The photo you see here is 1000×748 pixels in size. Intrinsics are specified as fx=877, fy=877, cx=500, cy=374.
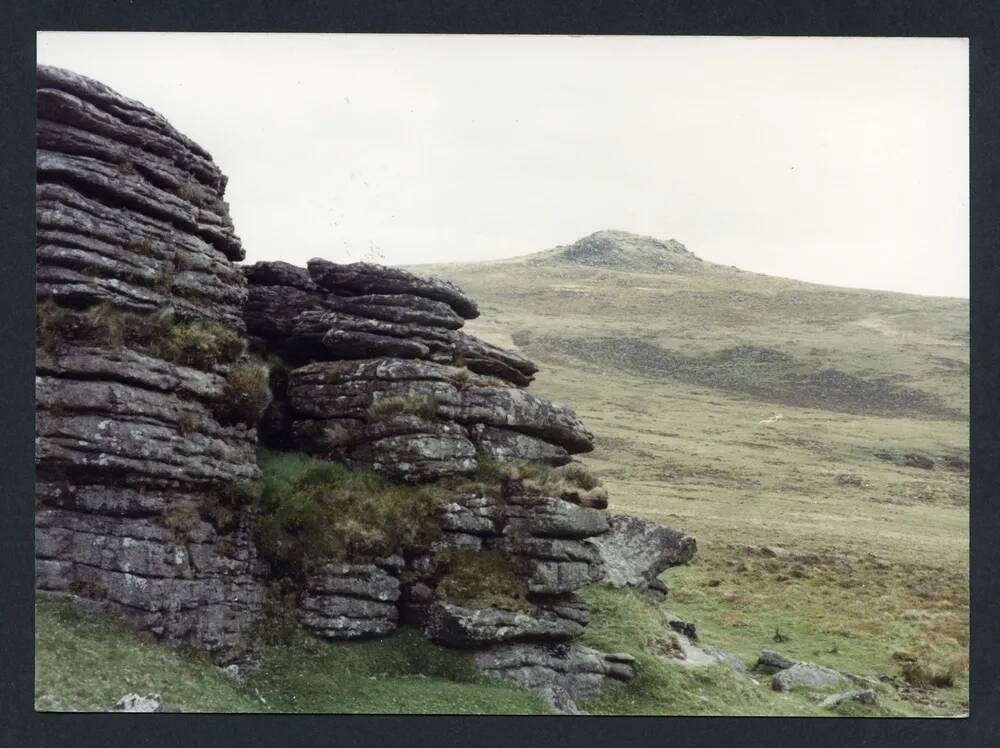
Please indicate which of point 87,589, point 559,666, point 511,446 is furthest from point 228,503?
point 559,666

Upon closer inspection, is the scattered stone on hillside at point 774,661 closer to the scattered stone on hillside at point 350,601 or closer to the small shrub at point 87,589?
the scattered stone on hillside at point 350,601

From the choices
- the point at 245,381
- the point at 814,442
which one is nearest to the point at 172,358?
the point at 245,381

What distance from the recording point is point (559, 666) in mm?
19797

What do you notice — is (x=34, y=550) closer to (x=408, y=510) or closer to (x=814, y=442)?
(x=408, y=510)

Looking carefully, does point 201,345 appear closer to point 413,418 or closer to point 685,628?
point 413,418

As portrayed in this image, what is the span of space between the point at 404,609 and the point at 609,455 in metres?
57.4

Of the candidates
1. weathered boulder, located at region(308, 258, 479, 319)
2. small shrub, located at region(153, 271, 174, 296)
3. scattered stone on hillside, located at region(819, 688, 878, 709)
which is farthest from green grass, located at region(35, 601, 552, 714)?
weathered boulder, located at region(308, 258, 479, 319)

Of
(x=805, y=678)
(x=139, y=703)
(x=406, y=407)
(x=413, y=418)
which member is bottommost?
(x=805, y=678)

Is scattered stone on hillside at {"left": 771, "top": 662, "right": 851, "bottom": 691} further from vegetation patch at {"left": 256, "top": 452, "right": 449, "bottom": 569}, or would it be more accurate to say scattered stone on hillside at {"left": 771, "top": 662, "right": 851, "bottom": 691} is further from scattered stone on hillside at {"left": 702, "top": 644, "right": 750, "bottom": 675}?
vegetation patch at {"left": 256, "top": 452, "right": 449, "bottom": 569}

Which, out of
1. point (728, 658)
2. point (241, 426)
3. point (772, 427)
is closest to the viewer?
point (241, 426)

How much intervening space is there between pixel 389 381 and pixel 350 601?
5293 millimetres

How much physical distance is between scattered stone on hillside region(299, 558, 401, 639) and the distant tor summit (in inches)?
6245

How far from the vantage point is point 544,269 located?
173625 millimetres

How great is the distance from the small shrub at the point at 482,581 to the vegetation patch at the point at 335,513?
84cm
